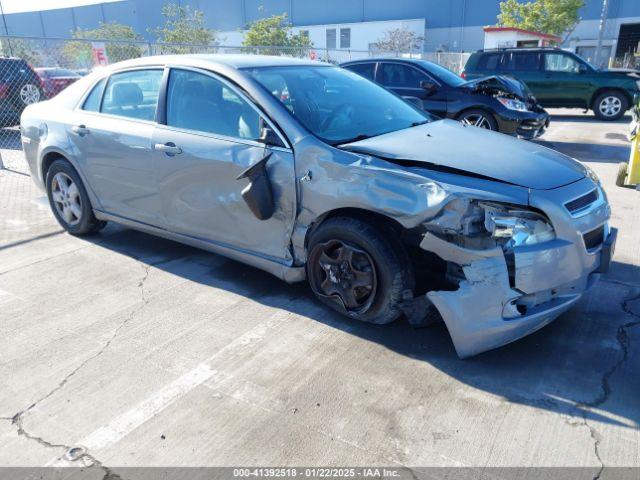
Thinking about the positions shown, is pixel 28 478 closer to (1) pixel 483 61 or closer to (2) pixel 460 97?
(2) pixel 460 97

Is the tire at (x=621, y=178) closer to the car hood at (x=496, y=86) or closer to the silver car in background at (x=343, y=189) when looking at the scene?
the car hood at (x=496, y=86)

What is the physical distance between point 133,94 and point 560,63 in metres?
13.0

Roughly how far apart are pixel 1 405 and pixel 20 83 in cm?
1093

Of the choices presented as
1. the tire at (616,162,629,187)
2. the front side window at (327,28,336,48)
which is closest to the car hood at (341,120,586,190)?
the tire at (616,162,629,187)

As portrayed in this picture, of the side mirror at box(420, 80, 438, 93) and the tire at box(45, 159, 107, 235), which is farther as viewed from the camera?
the side mirror at box(420, 80, 438, 93)

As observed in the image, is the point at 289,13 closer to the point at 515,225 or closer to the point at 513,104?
the point at 513,104

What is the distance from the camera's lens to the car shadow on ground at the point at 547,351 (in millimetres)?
2736

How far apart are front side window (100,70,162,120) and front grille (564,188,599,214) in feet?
10.3

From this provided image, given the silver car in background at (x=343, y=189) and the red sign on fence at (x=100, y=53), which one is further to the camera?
the red sign on fence at (x=100, y=53)

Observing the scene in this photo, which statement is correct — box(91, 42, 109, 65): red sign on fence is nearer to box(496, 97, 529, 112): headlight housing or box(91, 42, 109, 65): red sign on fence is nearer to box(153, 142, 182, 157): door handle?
box(496, 97, 529, 112): headlight housing

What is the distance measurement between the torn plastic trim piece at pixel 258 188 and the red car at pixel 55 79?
38.5 feet

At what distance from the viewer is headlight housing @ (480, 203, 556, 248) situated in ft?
9.24

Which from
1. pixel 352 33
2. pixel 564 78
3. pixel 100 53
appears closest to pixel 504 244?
pixel 100 53

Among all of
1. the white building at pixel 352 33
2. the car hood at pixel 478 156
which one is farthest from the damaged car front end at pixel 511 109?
the white building at pixel 352 33
